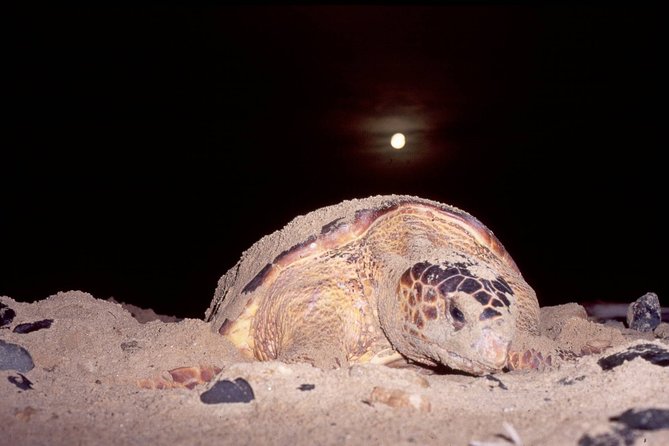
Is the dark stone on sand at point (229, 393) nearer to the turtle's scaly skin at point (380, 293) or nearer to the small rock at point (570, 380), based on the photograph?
the turtle's scaly skin at point (380, 293)

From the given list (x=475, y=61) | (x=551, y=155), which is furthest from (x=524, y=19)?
(x=551, y=155)

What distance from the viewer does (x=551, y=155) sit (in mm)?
17656

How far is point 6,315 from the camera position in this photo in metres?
2.67

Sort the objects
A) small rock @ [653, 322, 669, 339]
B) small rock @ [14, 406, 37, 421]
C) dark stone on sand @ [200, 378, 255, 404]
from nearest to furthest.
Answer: small rock @ [14, 406, 37, 421] → dark stone on sand @ [200, 378, 255, 404] → small rock @ [653, 322, 669, 339]

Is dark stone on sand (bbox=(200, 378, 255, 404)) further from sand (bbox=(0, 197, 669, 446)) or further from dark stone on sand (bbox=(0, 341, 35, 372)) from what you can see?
dark stone on sand (bbox=(0, 341, 35, 372))

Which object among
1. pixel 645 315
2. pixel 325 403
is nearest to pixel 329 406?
pixel 325 403

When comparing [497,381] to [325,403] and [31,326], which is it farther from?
[31,326]

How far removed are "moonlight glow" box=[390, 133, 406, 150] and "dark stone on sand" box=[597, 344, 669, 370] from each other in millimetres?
13986

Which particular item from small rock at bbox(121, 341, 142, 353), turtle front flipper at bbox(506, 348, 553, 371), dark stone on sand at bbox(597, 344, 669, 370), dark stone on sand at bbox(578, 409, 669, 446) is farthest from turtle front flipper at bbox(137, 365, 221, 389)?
dark stone on sand at bbox(597, 344, 669, 370)

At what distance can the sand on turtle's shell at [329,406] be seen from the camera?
127 cm

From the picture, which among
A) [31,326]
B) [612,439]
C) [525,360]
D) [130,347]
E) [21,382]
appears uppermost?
[31,326]

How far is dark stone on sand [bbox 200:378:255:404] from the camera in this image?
156 centimetres

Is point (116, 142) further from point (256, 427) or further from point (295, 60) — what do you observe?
point (256, 427)

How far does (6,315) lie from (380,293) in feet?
7.58
